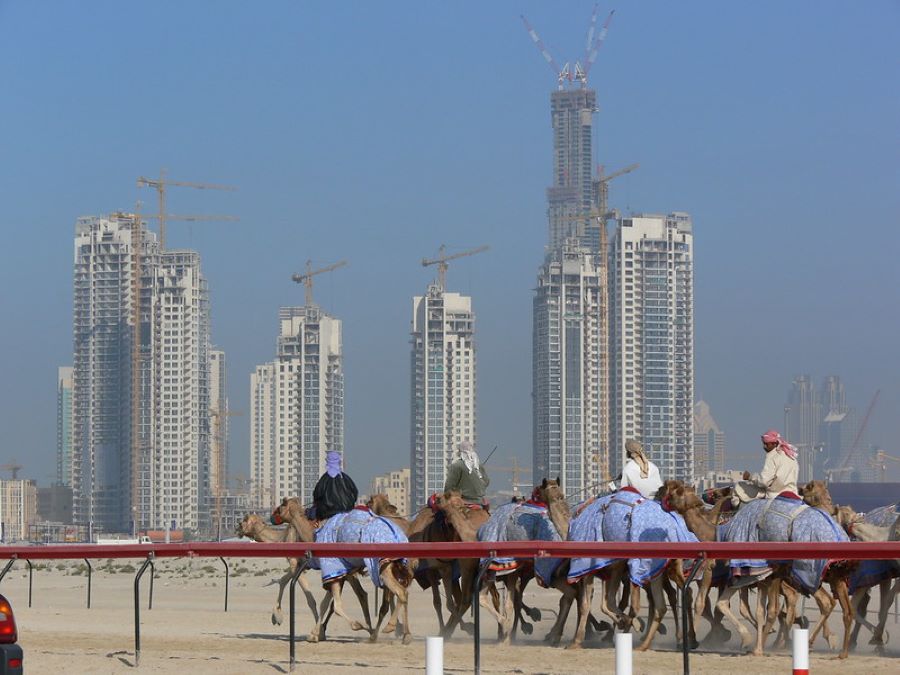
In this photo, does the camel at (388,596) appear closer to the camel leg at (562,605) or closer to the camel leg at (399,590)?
the camel leg at (399,590)

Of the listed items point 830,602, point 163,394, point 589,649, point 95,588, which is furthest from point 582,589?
point 163,394

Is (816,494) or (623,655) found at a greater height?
(816,494)

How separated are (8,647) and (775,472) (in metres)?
7.55

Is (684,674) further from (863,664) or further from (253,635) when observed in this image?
(253,635)

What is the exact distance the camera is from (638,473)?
16219mm

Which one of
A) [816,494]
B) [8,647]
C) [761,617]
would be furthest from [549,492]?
[8,647]

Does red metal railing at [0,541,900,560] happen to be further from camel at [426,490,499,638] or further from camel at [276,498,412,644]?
camel at [426,490,499,638]

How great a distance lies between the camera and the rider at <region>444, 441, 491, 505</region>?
18531 mm

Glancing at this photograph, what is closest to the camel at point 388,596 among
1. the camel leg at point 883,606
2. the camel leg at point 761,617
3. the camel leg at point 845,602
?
the camel leg at point 761,617

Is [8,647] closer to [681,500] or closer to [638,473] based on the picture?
[638,473]

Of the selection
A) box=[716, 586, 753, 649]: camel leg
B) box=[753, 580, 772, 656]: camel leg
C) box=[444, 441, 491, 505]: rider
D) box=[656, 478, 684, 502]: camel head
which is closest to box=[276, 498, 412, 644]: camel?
box=[444, 441, 491, 505]: rider

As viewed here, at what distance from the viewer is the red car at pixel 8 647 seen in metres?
10.1

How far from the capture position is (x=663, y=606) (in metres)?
15.6

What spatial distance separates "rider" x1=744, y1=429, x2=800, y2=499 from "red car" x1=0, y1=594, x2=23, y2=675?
288 inches
